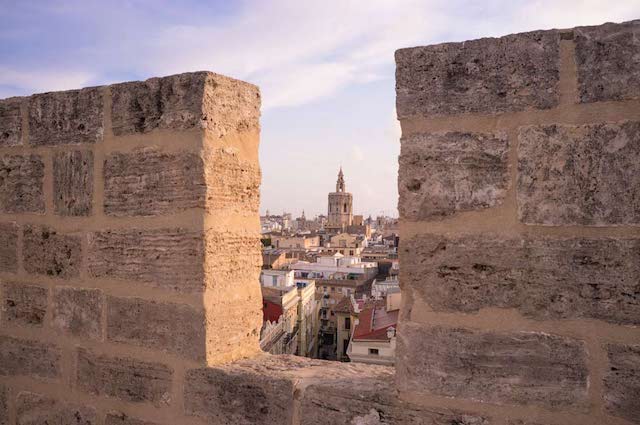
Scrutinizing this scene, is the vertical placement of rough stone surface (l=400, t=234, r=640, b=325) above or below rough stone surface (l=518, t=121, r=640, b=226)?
below

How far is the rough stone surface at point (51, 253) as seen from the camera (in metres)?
2.60

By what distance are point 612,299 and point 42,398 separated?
2.54 meters

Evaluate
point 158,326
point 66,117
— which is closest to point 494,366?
point 158,326

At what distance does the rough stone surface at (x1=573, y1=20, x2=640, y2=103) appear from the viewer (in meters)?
1.70

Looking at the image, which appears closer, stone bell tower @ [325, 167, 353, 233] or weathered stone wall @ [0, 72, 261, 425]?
weathered stone wall @ [0, 72, 261, 425]

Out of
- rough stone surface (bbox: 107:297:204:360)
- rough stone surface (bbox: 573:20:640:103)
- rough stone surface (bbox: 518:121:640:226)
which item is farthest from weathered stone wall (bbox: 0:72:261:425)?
rough stone surface (bbox: 573:20:640:103)

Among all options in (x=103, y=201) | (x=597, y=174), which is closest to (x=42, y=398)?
(x=103, y=201)

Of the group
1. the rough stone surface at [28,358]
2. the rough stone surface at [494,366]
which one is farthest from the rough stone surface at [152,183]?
the rough stone surface at [494,366]

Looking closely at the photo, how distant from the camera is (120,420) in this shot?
246 centimetres

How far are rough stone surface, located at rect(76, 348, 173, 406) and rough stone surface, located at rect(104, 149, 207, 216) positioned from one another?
668 millimetres

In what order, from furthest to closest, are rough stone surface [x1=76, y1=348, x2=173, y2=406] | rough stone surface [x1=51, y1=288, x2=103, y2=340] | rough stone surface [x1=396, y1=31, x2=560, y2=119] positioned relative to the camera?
rough stone surface [x1=51, y1=288, x2=103, y2=340], rough stone surface [x1=76, y1=348, x2=173, y2=406], rough stone surface [x1=396, y1=31, x2=560, y2=119]

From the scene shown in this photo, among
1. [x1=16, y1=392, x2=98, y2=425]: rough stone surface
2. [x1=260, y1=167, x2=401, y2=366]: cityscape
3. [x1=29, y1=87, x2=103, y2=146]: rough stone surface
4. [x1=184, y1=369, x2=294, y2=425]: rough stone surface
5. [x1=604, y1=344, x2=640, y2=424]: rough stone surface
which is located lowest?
[x1=260, y1=167, x2=401, y2=366]: cityscape

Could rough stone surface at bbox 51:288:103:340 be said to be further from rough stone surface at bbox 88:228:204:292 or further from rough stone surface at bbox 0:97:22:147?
rough stone surface at bbox 0:97:22:147

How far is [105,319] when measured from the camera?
252 centimetres
